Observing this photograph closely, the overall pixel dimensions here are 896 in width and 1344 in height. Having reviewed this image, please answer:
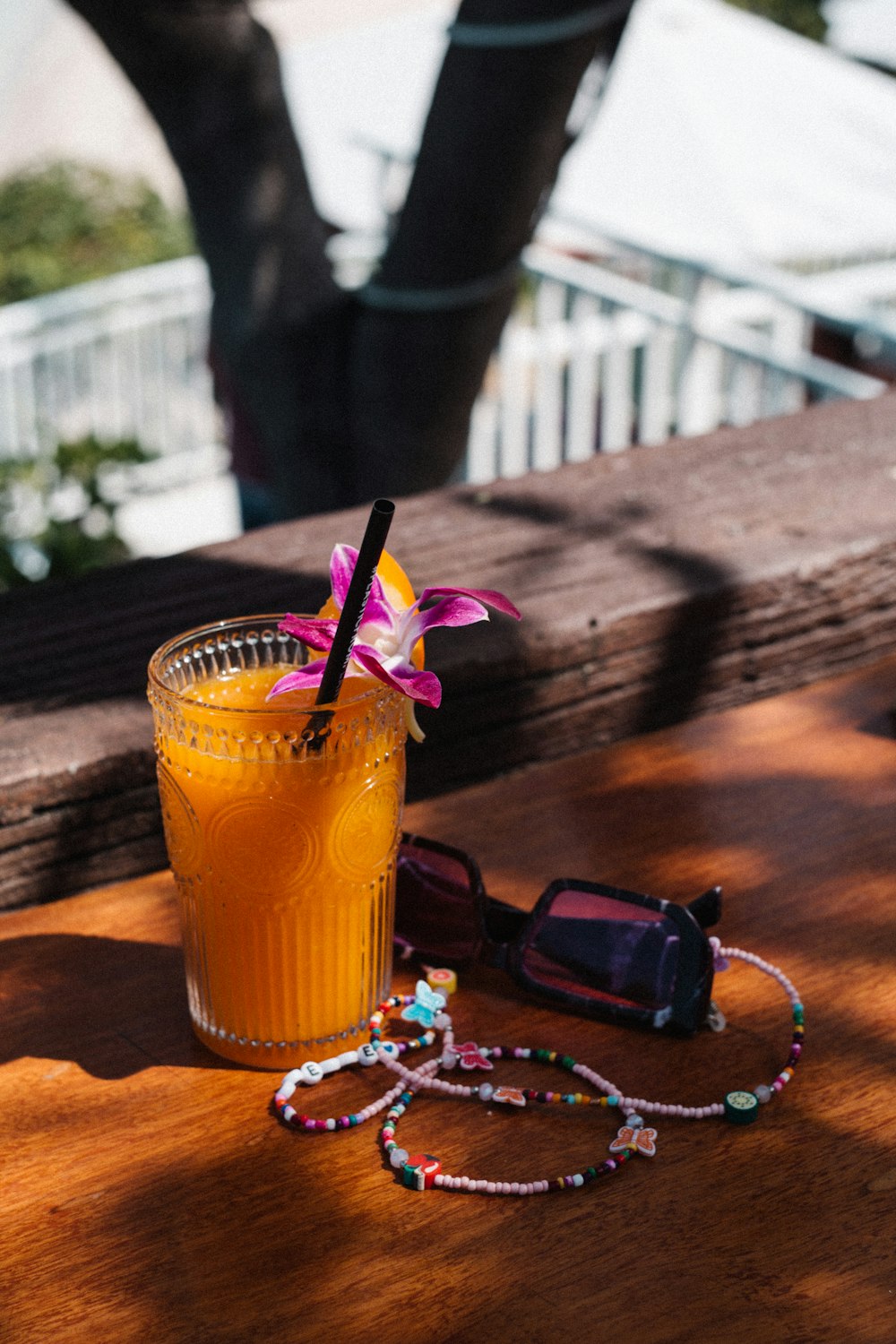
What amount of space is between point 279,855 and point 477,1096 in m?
0.19

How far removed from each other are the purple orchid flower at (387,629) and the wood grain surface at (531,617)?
291 millimetres

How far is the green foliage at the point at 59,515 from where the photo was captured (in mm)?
3469

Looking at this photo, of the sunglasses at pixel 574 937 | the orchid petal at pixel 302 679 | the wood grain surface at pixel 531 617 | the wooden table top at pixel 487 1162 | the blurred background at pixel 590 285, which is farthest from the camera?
the blurred background at pixel 590 285

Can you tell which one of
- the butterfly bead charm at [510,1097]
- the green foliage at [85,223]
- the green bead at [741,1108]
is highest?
the green bead at [741,1108]

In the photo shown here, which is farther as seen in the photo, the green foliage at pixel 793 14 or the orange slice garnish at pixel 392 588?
the green foliage at pixel 793 14

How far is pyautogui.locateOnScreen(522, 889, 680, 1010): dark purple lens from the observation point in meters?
0.92

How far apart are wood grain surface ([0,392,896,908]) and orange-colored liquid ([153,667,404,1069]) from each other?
199mm

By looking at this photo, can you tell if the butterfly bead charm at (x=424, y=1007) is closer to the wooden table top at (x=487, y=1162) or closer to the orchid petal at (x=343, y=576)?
the wooden table top at (x=487, y=1162)

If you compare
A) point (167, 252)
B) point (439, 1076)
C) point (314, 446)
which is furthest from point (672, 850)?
point (167, 252)

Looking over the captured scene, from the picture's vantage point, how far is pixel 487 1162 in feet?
2.64

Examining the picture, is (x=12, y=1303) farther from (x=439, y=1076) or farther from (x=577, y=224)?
(x=577, y=224)

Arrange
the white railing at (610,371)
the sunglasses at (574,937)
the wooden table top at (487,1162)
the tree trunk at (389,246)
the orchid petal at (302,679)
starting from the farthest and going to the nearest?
the white railing at (610,371)
the tree trunk at (389,246)
the sunglasses at (574,937)
the orchid petal at (302,679)
the wooden table top at (487,1162)

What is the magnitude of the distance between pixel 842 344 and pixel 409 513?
5303mm

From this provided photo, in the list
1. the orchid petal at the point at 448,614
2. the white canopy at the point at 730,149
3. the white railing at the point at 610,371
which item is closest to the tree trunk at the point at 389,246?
the white railing at the point at 610,371
